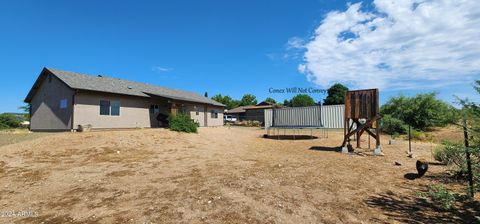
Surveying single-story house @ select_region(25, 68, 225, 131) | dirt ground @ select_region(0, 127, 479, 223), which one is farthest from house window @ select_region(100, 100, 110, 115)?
dirt ground @ select_region(0, 127, 479, 223)

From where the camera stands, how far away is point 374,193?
4.77 metres

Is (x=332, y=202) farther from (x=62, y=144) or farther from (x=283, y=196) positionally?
(x=62, y=144)

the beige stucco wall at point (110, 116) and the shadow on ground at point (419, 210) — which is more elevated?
the beige stucco wall at point (110, 116)

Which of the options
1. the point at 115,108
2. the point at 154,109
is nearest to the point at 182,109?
the point at 154,109

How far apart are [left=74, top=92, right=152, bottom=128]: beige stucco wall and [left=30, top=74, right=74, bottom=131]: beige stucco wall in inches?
24.7

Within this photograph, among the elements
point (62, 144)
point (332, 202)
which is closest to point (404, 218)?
point (332, 202)

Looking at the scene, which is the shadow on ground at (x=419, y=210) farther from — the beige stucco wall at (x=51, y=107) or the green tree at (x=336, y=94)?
the green tree at (x=336, y=94)

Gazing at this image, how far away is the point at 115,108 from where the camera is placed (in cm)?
1841

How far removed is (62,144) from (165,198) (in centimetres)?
926

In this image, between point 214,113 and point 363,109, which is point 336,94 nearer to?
point 214,113

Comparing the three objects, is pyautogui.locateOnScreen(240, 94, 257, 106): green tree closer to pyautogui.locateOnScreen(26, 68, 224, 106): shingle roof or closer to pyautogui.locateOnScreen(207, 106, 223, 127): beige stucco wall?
pyautogui.locateOnScreen(207, 106, 223, 127): beige stucco wall

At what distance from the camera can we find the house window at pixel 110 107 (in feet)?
57.8

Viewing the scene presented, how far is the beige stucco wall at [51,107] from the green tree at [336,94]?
4596cm

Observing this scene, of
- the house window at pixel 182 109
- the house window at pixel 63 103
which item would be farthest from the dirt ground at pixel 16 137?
the house window at pixel 182 109
